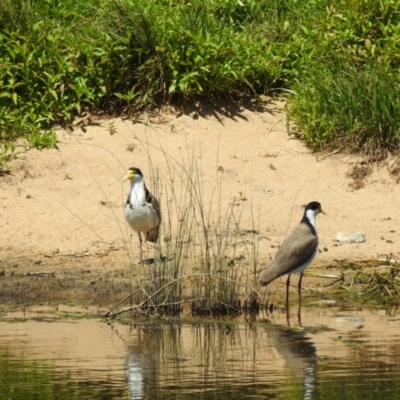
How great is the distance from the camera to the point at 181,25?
49.6ft

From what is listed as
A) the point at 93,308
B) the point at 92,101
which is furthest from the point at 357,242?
the point at 92,101

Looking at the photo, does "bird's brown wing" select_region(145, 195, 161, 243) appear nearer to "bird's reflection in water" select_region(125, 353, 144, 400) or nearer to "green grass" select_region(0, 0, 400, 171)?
"green grass" select_region(0, 0, 400, 171)

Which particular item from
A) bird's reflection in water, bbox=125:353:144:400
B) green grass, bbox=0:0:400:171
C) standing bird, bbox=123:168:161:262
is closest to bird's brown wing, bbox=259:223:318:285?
standing bird, bbox=123:168:161:262

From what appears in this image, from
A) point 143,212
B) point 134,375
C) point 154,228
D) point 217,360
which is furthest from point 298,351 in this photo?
point 143,212

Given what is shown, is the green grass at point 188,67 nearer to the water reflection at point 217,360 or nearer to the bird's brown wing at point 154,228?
the bird's brown wing at point 154,228

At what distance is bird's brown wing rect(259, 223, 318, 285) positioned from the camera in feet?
37.2

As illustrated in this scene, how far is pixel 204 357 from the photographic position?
9.05 metres

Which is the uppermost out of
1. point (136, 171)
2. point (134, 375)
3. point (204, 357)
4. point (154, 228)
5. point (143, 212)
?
point (136, 171)

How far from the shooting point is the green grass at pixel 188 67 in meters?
14.5

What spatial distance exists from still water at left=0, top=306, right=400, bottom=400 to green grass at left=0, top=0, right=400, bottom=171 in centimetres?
385

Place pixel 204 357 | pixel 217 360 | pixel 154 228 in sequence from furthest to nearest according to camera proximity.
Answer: pixel 154 228
pixel 204 357
pixel 217 360

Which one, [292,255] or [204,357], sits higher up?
[292,255]

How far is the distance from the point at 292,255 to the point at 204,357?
263 cm

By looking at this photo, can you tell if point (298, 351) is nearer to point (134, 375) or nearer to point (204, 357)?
point (204, 357)
